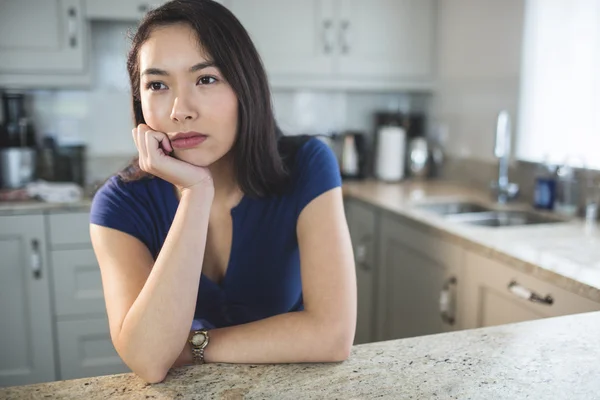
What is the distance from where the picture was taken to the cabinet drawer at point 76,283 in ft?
7.66

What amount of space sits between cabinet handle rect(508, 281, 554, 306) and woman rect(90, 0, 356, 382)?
59 cm

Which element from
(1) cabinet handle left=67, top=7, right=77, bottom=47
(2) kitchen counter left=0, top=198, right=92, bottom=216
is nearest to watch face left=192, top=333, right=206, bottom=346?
(2) kitchen counter left=0, top=198, right=92, bottom=216

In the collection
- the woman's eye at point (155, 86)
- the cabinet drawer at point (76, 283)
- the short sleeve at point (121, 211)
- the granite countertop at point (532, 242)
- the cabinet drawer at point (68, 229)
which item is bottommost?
the cabinet drawer at point (76, 283)

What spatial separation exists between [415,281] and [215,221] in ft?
3.34

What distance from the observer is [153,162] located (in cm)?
95

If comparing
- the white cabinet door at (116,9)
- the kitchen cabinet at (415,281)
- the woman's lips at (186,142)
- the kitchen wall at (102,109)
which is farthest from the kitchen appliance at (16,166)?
the woman's lips at (186,142)

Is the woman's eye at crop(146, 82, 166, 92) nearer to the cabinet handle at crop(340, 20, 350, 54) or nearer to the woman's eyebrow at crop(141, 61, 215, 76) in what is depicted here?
the woman's eyebrow at crop(141, 61, 215, 76)

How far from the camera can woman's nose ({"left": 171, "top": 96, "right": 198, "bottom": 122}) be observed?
3.13ft

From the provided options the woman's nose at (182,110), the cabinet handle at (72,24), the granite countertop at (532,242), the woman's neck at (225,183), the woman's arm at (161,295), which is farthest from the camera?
the cabinet handle at (72,24)

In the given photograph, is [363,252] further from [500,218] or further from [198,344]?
[198,344]

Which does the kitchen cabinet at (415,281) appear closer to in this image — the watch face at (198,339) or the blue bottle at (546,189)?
the blue bottle at (546,189)

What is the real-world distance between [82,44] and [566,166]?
2.01 meters

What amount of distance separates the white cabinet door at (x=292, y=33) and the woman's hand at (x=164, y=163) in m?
1.77

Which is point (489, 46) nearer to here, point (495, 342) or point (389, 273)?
point (389, 273)
